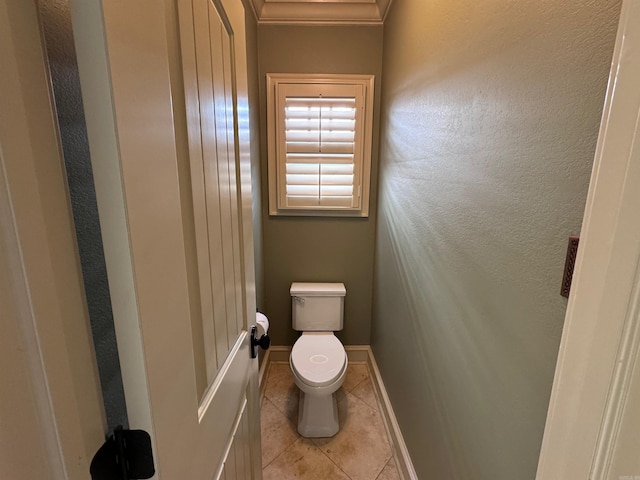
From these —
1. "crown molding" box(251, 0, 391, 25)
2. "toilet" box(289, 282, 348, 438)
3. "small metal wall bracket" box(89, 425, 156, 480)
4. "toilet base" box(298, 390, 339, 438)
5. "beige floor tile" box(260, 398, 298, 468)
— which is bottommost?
"beige floor tile" box(260, 398, 298, 468)

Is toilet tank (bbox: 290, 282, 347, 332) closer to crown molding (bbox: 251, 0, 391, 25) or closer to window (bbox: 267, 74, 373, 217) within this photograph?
window (bbox: 267, 74, 373, 217)

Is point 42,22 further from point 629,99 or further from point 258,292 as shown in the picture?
point 258,292

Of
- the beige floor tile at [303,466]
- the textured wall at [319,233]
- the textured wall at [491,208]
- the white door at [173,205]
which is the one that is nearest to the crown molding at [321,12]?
the textured wall at [319,233]

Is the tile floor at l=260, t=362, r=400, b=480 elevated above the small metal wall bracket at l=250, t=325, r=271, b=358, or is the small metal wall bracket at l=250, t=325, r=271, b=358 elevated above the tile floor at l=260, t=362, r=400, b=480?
the small metal wall bracket at l=250, t=325, r=271, b=358

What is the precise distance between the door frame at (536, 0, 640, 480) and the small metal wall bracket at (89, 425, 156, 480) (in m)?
0.64

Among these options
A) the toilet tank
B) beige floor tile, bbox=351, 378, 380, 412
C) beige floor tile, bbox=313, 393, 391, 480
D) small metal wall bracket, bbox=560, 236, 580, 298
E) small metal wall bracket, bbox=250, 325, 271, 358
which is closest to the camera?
small metal wall bracket, bbox=560, 236, 580, 298

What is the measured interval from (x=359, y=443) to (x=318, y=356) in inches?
Result: 21.3

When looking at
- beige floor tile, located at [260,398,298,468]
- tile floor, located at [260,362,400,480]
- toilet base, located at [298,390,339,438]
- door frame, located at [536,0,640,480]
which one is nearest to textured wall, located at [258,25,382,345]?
tile floor, located at [260,362,400,480]

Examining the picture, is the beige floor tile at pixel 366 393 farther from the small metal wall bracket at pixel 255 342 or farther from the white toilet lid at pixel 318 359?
the small metal wall bracket at pixel 255 342

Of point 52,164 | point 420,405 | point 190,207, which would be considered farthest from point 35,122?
point 420,405

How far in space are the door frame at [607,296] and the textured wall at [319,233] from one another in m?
1.90

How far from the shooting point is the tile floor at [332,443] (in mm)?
1625

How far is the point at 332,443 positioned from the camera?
5.90 ft

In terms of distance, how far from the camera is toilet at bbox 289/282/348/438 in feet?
5.80
